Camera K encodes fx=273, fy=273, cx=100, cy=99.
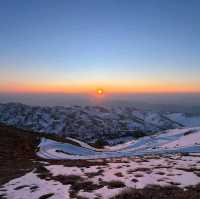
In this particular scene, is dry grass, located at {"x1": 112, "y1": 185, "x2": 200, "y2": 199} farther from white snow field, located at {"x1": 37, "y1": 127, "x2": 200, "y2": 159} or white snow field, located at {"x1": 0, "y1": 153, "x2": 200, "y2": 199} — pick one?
white snow field, located at {"x1": 37, "y1": 127, "x2": 200, "y2": 159}

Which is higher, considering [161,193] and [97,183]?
[161,193]

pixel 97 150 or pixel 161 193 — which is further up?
pixel 161 193

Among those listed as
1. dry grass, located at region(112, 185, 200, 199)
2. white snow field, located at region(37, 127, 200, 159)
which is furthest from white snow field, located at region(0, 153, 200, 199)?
white snow field, located at region(37, 127, 200, 159)

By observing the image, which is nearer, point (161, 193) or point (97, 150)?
point (161, 193)

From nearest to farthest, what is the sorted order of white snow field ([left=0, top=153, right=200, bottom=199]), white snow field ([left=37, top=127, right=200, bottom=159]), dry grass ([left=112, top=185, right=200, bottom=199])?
dry grass ([left=112, top=185, right=200, bottom=199]) < white snow field ([left=0, top=153, right=200, bottom=199]) < white snow field ([left=37, top=127, right=200, bottom=159])

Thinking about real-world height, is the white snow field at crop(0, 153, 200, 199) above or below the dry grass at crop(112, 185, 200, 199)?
below

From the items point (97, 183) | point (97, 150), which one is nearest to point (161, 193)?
point (97, 183)

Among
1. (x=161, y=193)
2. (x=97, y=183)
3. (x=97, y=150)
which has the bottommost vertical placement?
(x=97, y=150)

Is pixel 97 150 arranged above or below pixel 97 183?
below

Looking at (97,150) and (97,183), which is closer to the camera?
(97,183)

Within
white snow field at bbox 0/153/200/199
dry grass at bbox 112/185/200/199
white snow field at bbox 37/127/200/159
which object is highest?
dry grass at bbox 112/185/200/199

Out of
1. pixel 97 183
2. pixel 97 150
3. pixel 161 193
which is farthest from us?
pixel 97 150

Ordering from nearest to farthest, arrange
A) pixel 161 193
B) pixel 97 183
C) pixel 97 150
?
pixel 161 193 → pixel 97 183 → pixel 97 150

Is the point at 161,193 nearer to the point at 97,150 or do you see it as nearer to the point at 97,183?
the point at 97,183
